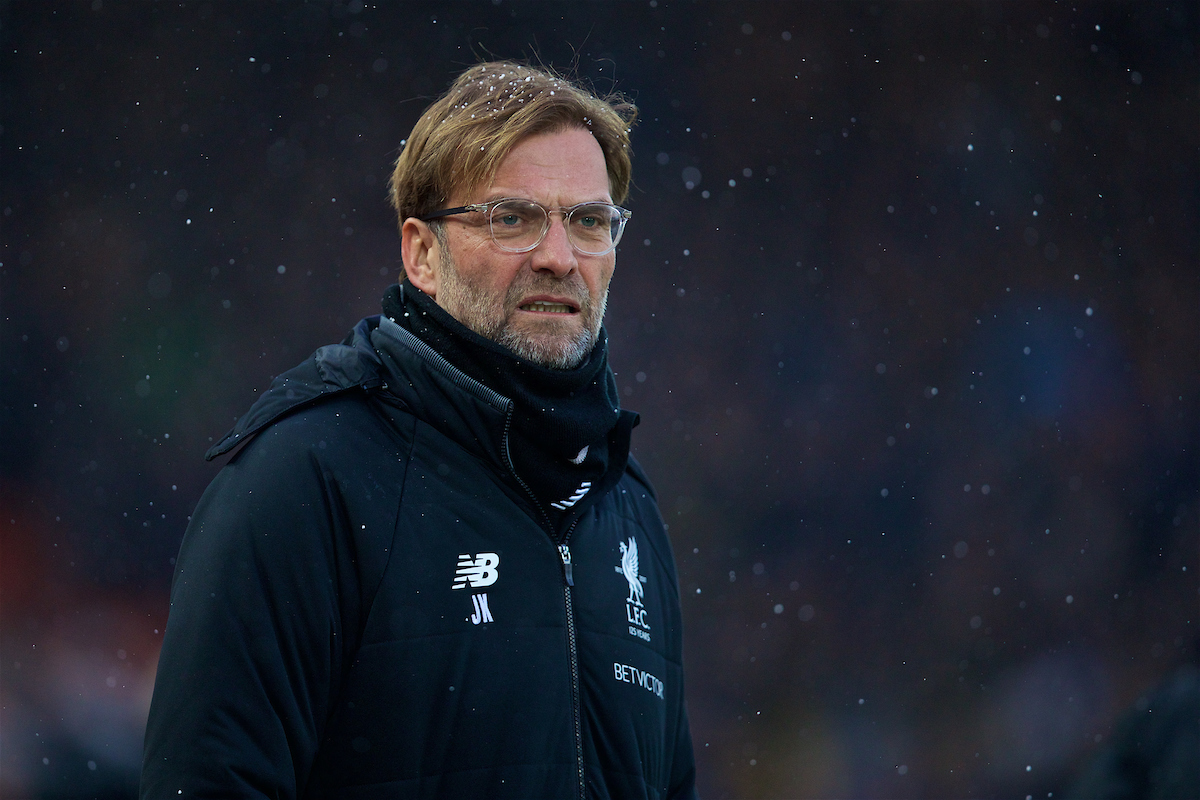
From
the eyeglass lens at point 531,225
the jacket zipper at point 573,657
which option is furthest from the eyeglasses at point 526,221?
the jacket zipper at point 573,657

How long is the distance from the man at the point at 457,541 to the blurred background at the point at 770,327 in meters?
4.55

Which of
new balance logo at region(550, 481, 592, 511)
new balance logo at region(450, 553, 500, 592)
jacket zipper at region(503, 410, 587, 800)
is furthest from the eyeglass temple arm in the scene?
new balance logo at region(450, 553, 500, 592)

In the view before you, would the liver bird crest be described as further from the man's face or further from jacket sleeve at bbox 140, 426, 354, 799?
jacket sleeve at bbox 140, 426, 354, 799

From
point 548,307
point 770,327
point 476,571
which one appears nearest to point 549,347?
point 548,307

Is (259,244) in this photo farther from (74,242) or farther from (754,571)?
(754,571)

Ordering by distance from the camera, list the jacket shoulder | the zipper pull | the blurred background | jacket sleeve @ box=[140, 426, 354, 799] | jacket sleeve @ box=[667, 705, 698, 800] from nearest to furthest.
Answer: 1. jacket sleeve @ box=[140, 426, 354, 799]
2. the jacket shoulder
3. the zipper pull
4. jacket sleeve @ box=[667, 705, 698, 800]
5. the blurred background

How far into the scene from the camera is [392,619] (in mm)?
1559

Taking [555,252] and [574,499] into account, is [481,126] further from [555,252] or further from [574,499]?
[574,499]

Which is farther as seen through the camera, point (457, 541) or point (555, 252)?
point (555, 252)

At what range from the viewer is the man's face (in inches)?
73.3

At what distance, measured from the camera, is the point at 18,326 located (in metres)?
6.12

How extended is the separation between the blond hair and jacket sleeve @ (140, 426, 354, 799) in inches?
25.2

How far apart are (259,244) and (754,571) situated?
401 cm

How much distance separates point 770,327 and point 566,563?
5.55m
